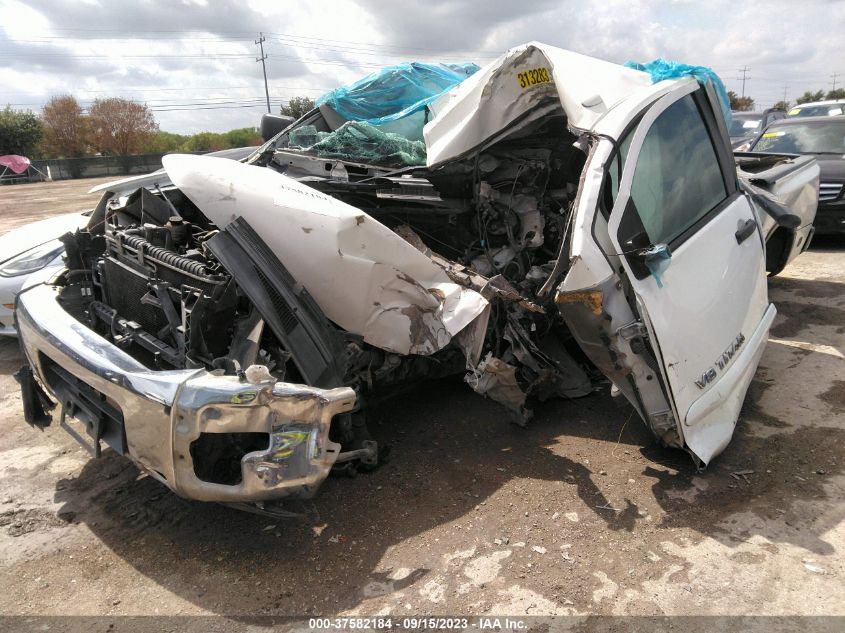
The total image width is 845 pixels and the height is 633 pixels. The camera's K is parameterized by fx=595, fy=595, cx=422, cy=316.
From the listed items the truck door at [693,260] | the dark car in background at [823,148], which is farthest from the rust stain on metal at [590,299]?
the dark car in background at [823,148]

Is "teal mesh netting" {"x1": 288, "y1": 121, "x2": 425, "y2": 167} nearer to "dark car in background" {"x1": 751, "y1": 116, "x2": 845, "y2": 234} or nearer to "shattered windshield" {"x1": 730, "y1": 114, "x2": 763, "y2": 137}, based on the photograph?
"dark car in background" {"x1": 751, "y1": 116, "x2": 845, "y2": 234}

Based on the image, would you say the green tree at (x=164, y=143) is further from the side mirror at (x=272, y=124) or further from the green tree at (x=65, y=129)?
the side mirror at (x=272, y=124)

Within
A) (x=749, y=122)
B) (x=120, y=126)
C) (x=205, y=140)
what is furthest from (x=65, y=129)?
(x=749, y=122)

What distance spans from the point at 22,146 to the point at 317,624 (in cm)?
5048

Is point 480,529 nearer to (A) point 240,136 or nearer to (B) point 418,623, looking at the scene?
(B) point 418,623

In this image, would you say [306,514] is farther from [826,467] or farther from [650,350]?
[826,467]

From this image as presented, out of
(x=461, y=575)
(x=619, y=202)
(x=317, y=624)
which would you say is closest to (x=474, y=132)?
(x=619, y=202)

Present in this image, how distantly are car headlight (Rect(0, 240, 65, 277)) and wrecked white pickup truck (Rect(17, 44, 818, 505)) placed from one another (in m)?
1.34

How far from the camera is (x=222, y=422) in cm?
225

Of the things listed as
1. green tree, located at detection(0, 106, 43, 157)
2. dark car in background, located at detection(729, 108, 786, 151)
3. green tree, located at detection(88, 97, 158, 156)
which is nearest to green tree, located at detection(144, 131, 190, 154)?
green tree, located at detection(88, 97, 158, 156)

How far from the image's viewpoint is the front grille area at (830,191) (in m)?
7.45

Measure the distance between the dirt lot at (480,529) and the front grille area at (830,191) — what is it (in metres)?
4.91

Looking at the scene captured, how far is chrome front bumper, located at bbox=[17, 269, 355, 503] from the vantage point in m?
2.24

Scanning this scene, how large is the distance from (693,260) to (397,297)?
1.50m
